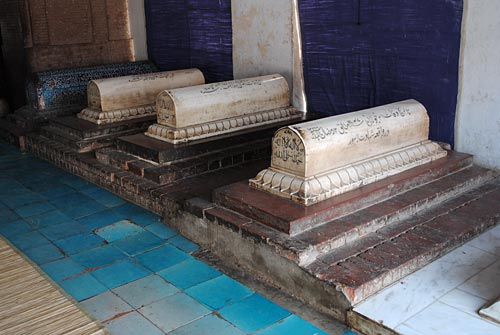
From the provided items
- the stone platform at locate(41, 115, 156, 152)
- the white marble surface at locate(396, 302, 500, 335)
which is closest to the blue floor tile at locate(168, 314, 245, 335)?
the white marble surface at locate(396, 302, 500, 335)

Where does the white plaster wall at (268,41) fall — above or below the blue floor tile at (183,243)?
above

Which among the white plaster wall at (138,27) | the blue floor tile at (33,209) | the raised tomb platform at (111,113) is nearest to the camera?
the blue floor tile at (33,209)

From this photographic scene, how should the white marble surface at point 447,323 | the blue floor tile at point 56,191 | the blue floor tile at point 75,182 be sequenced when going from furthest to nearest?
the blue floor tile at point 75,182
the blue floor tile at point 56,191
the white marble surface at point 447,323

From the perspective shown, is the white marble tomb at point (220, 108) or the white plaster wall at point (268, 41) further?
the white plaster wall at point (268, 41)

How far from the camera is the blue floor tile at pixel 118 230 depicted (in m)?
3.82

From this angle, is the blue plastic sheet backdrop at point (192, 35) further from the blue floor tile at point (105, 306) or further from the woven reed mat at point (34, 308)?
the woven reed mat at point (34, 308)

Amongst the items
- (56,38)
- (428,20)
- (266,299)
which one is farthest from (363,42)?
(56,38)

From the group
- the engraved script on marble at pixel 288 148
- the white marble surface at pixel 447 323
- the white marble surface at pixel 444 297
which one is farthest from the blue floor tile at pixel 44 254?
the white marble surface at pixel 447 323

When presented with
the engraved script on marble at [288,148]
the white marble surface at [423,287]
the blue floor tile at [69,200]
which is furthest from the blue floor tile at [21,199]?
the white marble surface at [423,287]

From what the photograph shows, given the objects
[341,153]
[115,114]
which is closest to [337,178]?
[341,153]

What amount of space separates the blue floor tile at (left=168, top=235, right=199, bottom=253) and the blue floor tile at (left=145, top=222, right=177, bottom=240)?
6 centimetres

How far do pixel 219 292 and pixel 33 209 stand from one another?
6.75ft

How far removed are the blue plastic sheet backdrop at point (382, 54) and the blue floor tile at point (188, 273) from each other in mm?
2236

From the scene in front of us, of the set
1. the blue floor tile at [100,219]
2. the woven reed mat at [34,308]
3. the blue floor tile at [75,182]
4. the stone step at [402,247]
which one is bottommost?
the blue floor tile at [100,219]
